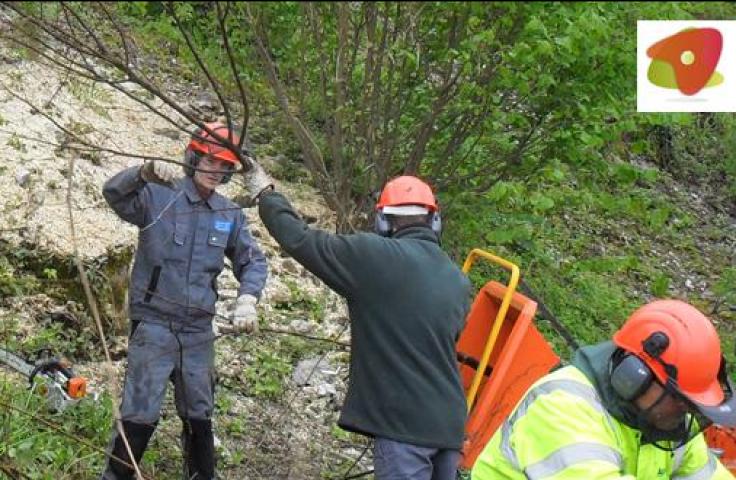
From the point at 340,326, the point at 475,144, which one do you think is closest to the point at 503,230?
the point at 475,144

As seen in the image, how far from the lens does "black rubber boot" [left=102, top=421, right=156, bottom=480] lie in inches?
170

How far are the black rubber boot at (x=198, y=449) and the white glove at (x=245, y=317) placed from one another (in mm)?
497

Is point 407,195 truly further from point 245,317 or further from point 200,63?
point 200,63

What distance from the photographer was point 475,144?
5.48m

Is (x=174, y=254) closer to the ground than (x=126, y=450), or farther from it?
farther from it

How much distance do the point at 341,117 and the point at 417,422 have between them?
1.83 m

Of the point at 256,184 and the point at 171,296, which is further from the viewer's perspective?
the point at 171,296

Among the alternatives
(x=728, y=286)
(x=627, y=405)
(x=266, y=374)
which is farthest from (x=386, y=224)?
(x=728, y=286)

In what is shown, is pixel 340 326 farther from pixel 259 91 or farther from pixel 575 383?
pixel 575 383

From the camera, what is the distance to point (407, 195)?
4055mm

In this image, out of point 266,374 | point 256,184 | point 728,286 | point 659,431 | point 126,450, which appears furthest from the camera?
point 728,286

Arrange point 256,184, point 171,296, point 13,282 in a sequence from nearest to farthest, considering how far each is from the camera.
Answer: point 256,184, point 171,296, point 13,282

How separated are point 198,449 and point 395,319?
1298mm

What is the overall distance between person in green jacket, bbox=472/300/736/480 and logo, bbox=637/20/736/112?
1.12 metres
